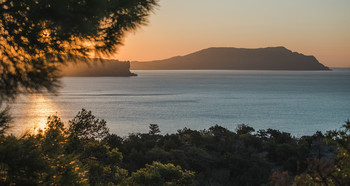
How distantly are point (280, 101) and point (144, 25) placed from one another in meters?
86.0

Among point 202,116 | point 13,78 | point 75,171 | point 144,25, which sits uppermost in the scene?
point 144,25

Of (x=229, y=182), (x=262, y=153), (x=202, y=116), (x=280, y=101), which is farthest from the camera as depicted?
(x=280, y=101)

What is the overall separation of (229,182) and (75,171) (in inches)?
558

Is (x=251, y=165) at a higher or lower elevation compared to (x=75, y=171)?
lower

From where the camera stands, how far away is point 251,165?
19859 millimetres

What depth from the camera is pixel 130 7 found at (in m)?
4.98

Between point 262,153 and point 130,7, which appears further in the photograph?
point 262,153

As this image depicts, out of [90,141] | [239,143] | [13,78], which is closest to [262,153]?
[239,143]

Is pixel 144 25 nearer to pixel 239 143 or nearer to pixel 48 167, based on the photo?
pixel 48 167

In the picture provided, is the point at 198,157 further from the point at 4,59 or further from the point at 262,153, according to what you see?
the point at 4,59

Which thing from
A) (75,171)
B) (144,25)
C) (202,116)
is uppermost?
(144,25)

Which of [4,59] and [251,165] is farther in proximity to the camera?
[251,165]

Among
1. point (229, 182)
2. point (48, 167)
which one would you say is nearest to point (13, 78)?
point (48, 167)

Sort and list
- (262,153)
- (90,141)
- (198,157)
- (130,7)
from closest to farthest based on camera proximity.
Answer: (130,7) < (90,141) < (198,157) < (262,153)
